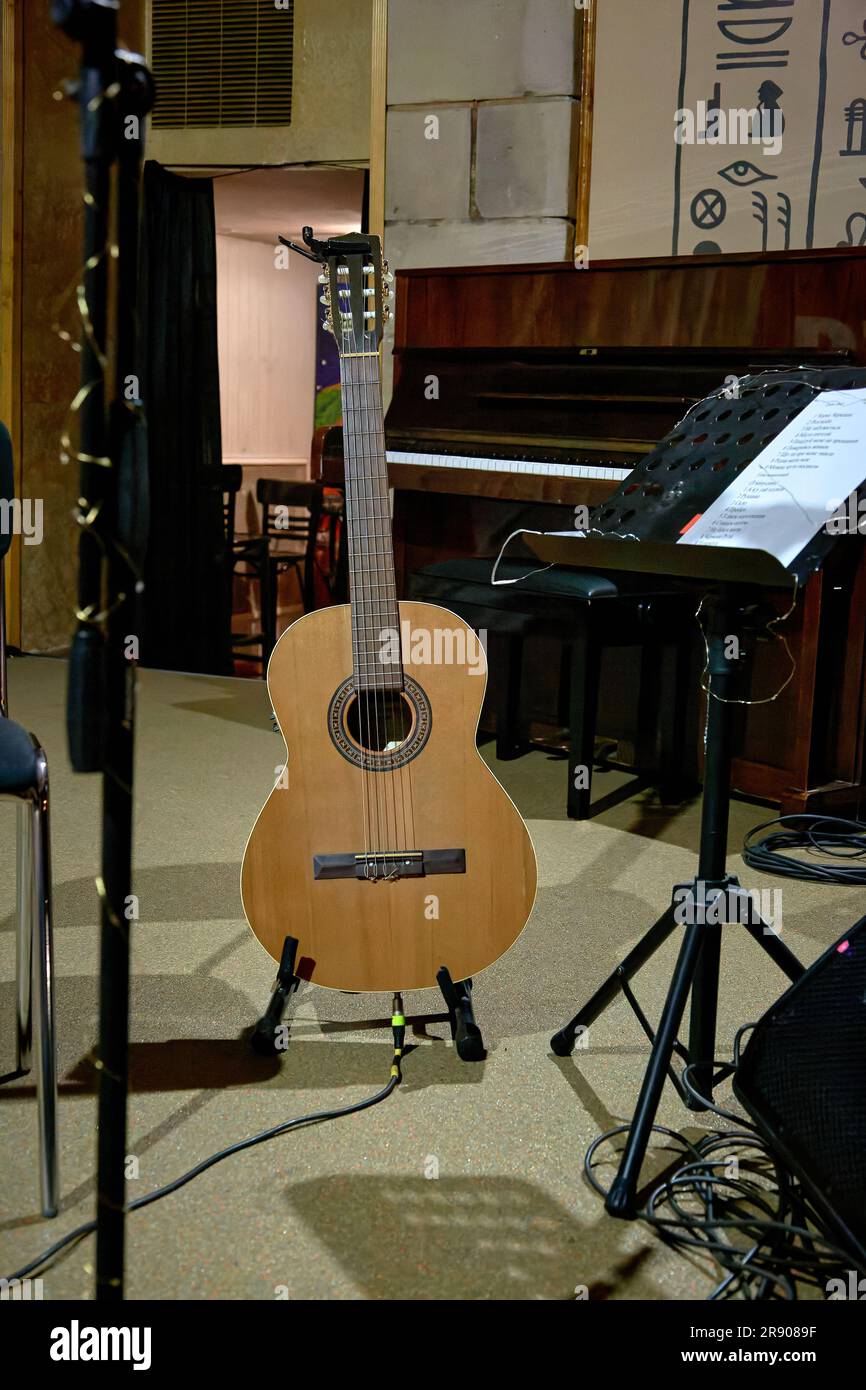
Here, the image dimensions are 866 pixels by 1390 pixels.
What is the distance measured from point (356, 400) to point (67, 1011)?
3.55 ft

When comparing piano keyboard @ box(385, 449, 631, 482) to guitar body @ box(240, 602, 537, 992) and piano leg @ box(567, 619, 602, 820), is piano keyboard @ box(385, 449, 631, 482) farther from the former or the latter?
guitar body @ box(240, 602, 537, 992)

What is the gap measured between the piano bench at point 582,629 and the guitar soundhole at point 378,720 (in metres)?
1.06

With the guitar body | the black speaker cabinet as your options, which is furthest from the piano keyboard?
the black speaker cabinet

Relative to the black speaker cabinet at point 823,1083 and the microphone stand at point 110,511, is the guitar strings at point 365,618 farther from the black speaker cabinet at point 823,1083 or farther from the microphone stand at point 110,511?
the microphone stand at point 110,511

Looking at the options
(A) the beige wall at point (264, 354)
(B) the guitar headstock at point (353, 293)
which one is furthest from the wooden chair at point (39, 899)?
(A) the beige wall at point (264, 354)

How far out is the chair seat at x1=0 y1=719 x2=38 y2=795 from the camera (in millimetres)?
1493

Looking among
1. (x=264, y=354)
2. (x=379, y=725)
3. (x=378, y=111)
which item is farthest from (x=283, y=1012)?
(x=264, y=354)

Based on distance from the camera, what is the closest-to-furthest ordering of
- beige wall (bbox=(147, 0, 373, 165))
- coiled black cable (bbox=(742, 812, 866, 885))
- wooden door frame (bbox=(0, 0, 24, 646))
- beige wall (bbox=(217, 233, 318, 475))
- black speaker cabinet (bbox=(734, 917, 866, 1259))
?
1. black speaker cabinet (bbox=(734, 917, 866, 1259))
2. coiled black cable (bbox=(742, 812, 866, 885))
3. beige wall (bbox=(147, 0, 373, 165))
4. wooden door frame (bbox=(0, 0, 24, 646))
5. beige wall (bbox=(217, 233, 318, 475))

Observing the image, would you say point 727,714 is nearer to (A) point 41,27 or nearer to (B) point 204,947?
(B) point 204,947

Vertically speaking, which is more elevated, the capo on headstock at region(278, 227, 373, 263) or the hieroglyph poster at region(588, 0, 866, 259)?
the hieroglyph poster at region(588, 0, 866, 259)

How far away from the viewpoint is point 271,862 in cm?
184

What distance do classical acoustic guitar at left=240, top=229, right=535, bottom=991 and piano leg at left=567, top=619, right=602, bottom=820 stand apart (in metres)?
1.25

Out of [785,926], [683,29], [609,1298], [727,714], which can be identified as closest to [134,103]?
[727,714]

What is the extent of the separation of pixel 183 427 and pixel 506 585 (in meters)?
2.40
